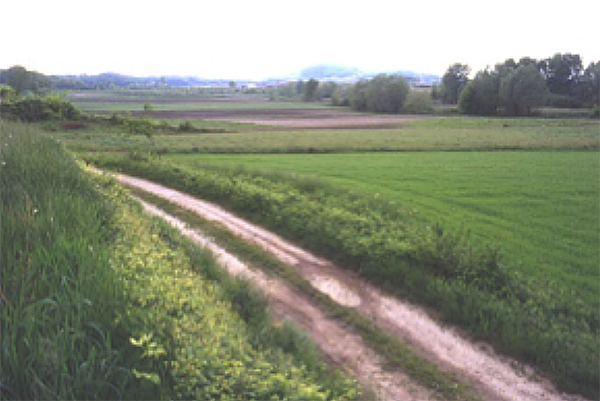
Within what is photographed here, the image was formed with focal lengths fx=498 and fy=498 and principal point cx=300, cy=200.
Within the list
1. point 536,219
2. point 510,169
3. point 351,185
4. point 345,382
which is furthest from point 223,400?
point 510,169

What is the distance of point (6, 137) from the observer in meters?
9.88

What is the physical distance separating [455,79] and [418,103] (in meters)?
15.3

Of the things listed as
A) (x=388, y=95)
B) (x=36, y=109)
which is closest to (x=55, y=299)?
(x=36, y=109)

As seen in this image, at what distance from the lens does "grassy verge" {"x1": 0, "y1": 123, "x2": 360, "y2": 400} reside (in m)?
3.88

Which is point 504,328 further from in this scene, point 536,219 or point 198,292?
point 536,219

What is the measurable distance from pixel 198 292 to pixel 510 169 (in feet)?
63.1

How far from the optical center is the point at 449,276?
8875mm

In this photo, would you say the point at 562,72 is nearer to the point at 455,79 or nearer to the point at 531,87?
the point at 531,87

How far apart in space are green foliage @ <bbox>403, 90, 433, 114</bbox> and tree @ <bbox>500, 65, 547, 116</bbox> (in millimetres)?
14378

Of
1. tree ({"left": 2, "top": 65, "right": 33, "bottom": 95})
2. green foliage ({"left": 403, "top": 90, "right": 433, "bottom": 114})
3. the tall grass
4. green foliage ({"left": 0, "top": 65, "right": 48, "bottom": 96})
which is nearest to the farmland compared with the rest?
the tall grass

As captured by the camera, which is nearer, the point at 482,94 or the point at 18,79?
the point at 18,79

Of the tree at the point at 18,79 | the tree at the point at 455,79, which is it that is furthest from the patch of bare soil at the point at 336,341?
the tree at the point at 455,79

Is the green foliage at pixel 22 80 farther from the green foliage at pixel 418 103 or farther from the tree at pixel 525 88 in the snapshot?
the tree at pixel 525 88

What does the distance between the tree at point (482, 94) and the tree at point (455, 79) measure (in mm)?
15985
